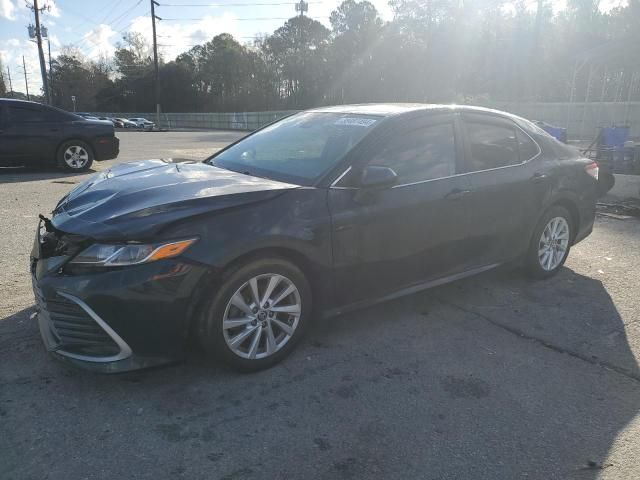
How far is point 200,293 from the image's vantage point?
111 inches

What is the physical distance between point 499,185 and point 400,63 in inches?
2017

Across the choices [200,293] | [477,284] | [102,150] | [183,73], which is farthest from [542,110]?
[183,73]

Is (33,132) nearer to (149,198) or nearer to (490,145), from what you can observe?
(149,198)

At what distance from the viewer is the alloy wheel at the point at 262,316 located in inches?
117

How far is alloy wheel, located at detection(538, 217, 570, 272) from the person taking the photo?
475cm

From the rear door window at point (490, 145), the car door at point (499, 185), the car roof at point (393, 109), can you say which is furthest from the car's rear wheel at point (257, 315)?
the rear door window at point (490, 145)

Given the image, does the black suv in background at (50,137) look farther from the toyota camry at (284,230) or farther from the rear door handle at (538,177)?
the rear door handle at (538,177)

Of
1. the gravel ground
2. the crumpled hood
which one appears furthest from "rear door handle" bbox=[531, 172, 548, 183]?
the crumpled hood

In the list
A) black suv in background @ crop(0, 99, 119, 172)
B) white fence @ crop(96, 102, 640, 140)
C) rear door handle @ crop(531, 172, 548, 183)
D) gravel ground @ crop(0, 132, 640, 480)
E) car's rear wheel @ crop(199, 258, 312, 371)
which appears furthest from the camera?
white fence @ crop(96, 102, 640, 140)

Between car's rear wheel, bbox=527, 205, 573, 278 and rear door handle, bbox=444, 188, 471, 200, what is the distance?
1.12 m

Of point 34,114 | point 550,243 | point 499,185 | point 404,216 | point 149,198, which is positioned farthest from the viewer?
point 34,114

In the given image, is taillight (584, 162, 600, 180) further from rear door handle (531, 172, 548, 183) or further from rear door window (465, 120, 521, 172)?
rear door window (465, 120, 521, 172)

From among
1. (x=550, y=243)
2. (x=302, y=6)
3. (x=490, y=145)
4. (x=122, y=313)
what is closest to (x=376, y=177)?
(x=490, y=145)

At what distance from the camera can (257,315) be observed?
120 inches
